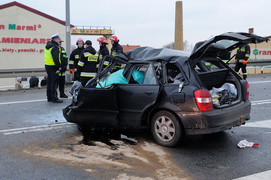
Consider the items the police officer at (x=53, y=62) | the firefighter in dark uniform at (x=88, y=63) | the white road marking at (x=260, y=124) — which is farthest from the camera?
the police officer at (x=53, y=62)

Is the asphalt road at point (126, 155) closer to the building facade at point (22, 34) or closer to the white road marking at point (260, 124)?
the white road marking at point (260, 124)

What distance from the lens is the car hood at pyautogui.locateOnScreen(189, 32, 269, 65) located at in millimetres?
4422

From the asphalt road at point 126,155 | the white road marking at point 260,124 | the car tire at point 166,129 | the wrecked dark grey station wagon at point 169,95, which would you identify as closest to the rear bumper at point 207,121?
the wrecked dark grey station wagon at point 169,95

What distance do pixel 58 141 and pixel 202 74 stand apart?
2.71 meters

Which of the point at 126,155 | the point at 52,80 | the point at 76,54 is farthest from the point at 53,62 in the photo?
the point at 126,155

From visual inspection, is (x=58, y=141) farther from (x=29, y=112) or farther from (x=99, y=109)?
(x=29, y=112)

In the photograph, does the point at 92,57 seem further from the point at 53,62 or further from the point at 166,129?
the point at 166,129

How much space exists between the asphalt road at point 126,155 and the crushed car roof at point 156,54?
1.38 metres

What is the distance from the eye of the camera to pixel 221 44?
4.96m

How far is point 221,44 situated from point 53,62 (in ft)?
Answer: 18.4

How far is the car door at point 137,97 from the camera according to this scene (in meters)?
4.78

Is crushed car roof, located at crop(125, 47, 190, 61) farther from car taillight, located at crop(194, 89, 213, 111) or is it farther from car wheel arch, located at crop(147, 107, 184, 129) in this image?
car wheel arch, located at crop(147, 107, 184, 129)

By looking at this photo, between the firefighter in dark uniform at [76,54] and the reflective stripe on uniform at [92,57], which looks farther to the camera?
the firefighter in dark uniform at [76,54]

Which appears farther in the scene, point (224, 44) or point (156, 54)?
point (156, 54)
